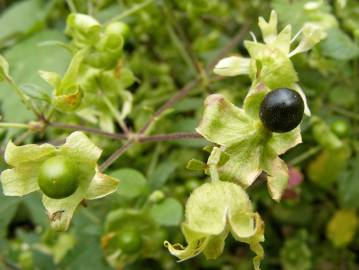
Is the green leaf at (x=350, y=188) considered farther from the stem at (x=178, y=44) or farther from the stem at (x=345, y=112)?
the stem at (x=178, y=44)

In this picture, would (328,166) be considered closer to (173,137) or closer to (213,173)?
(173,137)

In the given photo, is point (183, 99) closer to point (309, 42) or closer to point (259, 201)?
point (259, 201)

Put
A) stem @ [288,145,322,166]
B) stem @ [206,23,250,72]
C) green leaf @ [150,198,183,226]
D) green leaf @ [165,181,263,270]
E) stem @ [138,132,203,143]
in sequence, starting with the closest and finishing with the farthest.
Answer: green leaf @ [165,181,263,270], stem @ [138,132,203,143], green leaf @ [150,198,183,226], stem @ [288,145,322,166], stem @ [206,23,250,72]

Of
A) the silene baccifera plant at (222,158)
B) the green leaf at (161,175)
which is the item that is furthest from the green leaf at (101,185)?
the green leaf at (161,175)

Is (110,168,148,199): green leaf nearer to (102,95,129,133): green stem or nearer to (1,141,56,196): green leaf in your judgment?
(102,95,129,133): green stem

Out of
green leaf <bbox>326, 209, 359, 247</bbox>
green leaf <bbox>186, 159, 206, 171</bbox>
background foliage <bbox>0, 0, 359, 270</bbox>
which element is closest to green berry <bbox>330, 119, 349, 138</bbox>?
background foliage <bbox>0, 0, 359, 270</bbox>

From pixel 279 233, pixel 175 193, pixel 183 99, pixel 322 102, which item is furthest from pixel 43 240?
pixel 322 102
